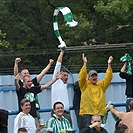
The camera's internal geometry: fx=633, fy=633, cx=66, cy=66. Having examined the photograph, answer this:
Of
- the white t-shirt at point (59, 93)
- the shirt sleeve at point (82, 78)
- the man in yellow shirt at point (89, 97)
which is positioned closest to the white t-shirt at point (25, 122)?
the white t-shirt at point (59, 93)

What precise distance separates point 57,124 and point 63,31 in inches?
643

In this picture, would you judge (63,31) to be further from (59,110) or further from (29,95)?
(59,110)

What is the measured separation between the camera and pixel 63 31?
1096 inches

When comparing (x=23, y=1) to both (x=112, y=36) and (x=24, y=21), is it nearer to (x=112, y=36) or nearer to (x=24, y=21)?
(x=24, y=21)

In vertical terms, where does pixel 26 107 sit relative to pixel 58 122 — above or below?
above

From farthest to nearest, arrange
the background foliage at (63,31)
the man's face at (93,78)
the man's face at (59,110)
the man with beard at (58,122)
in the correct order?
the background foliage at (63,31), the man's face at (93,78), the man's face at (59,110), the man with beard at (58,122)

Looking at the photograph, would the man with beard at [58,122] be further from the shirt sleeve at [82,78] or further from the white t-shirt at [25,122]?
the shirt sleeve at [82,78]

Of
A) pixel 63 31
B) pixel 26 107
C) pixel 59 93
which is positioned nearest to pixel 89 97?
pixel 59 93

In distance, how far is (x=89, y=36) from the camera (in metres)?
27.8

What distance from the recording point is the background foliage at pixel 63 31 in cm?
2673

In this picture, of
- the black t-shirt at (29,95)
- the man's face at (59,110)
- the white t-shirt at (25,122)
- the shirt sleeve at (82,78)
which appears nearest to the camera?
the white t-shirt at (25,122)

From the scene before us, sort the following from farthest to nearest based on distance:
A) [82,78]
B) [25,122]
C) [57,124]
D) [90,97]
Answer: [90,97]
[82,78]
[57,124]
[25,122]

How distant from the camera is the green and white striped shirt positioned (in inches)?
458

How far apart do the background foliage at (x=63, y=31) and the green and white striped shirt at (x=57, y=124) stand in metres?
12.7
